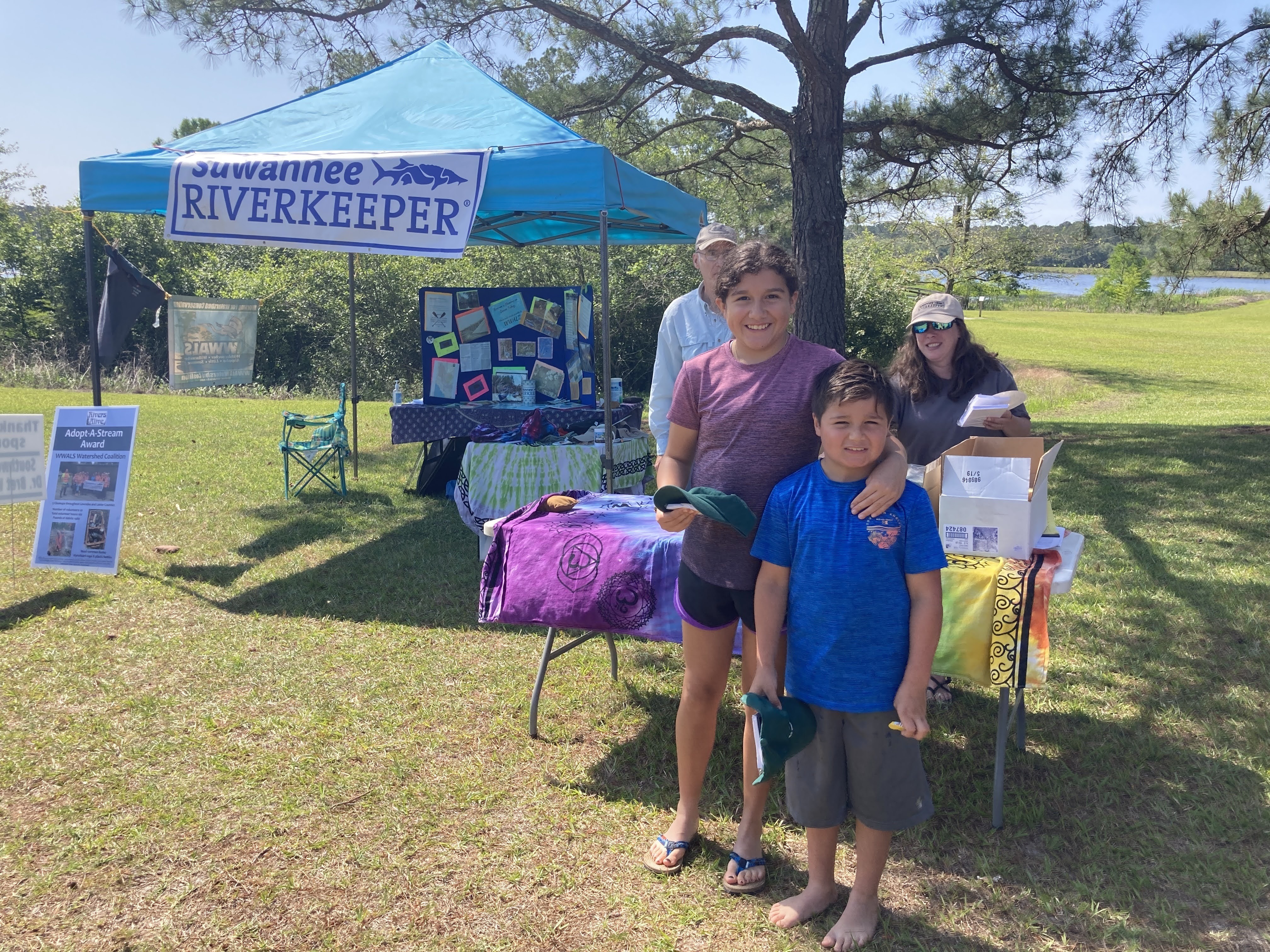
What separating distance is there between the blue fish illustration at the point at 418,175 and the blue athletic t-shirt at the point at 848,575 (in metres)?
3.19

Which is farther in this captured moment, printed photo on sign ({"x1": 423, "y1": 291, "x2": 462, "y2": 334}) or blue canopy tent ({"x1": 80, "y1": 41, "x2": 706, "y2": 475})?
printed photo on sign ({"x1": 423, "y1": 291, "x2": 462, "y2": 334})

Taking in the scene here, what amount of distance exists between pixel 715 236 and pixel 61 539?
3.98 meters

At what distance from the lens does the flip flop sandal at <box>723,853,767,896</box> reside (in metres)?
2.41

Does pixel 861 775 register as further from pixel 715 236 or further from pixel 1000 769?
pixel 715 236

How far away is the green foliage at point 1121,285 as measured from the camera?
5028cm

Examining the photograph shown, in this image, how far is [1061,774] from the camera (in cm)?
302

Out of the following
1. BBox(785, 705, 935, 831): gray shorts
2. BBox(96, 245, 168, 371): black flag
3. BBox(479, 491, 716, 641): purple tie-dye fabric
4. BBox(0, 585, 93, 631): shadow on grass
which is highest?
BBox(96, 245, 168, 371): black flag

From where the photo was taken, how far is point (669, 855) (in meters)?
2.54

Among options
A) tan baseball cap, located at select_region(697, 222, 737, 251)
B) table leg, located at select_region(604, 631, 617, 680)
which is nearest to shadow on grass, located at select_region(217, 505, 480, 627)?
table leg, located at select_region(604, 631, 617, 680)

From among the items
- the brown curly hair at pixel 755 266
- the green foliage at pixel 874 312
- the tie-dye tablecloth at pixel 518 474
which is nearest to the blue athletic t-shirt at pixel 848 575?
the brown curly hair at pixel 755 266


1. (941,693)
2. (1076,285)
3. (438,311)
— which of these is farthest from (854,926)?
(1076,285)

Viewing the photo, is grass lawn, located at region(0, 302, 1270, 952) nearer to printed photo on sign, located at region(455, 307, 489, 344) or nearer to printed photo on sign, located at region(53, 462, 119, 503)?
printed photo on sign, located at region(53, 462, 119, 503)

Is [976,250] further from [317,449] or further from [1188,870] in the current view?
[1188,870]

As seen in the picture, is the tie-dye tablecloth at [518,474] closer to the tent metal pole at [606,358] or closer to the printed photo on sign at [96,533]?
the tent metal pole at [606,358]
